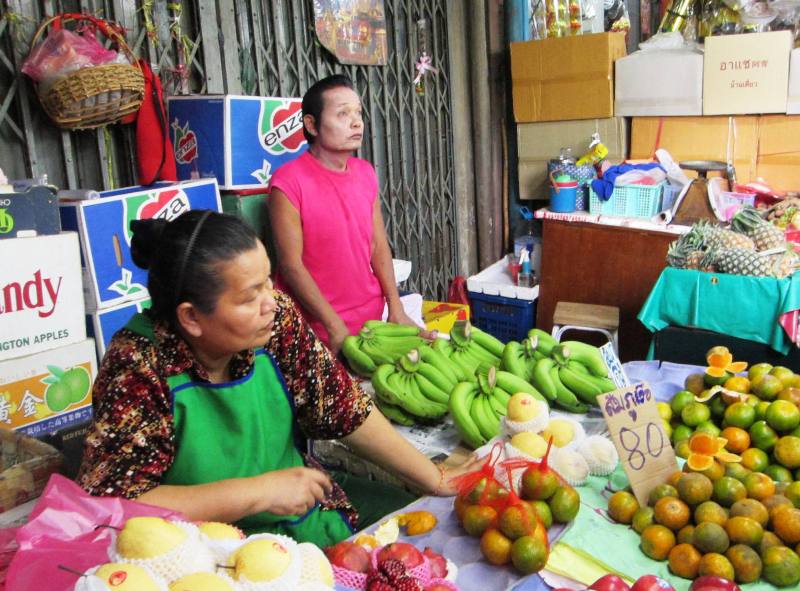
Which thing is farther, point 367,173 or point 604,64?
point 604,64

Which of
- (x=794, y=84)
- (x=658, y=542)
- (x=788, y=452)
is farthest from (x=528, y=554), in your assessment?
(x=794, y=84)

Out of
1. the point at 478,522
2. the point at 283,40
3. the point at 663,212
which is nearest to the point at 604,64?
the point at 663,212

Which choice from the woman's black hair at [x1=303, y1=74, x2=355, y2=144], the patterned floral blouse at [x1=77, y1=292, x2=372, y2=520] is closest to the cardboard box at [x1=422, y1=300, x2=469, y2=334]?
the woman's black hair at [x1=303, y1=74, x2=355, y2=144]

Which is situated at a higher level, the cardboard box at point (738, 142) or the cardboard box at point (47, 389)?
the cardboard box at point (738, 142)

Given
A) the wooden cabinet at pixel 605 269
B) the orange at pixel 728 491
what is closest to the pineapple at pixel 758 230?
the wooden cabinet at pixel 605 269

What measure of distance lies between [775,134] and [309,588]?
14.2 feet

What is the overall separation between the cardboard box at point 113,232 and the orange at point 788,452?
2009 mm

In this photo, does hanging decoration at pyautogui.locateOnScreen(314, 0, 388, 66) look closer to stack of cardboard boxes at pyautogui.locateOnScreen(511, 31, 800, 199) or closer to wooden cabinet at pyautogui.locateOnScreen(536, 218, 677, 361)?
stack of cardboard boxes at pyautogui.locateOnScreen(511, 31, 800, 199)

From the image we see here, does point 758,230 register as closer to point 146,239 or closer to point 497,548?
point 497,548

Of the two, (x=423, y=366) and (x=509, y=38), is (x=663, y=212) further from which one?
(x=423, y=366)

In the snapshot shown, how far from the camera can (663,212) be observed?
14.1 feet

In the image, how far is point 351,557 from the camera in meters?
1.24

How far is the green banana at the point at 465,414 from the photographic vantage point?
1893 millimetres

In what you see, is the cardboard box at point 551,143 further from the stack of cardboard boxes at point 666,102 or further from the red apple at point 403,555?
the red apple at point 403,555
